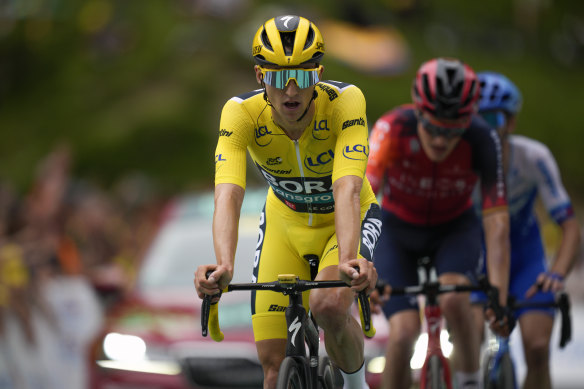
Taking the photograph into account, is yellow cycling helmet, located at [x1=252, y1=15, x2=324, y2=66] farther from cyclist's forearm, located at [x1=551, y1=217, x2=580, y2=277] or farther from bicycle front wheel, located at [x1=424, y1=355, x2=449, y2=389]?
cyclist's forearm, located at [x1=551, y1=217, x2=580, y2=277]

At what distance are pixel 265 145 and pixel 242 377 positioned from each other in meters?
2.53

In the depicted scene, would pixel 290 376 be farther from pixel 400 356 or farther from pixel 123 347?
pixel 123 347

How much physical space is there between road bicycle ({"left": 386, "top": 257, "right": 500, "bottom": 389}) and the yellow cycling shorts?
58cm

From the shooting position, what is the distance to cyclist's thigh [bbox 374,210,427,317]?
643 cm

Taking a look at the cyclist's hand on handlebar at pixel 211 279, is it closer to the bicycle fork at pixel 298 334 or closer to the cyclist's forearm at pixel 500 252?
the bicycle fork at pixel 298 334

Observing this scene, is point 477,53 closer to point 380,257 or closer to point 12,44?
point 12,44

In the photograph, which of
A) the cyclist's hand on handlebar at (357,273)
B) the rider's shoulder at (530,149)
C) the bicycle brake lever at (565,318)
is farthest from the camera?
the rider's shoulder at (530,149)

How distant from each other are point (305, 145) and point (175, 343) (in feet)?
8.81

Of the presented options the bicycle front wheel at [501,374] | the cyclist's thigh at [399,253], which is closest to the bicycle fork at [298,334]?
the cyclist's thigh at [399,253]

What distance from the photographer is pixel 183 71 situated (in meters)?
41.7

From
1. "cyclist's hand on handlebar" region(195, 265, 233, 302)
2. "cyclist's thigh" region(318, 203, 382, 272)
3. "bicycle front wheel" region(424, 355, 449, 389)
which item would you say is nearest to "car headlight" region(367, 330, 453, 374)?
"bicycle front wheel" region(424, 355, 449, 389)

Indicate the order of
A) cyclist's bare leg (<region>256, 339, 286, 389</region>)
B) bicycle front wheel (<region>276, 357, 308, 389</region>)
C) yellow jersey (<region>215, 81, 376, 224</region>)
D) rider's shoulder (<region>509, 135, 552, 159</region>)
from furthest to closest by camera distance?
1. rider's shoulder (<region>509, 135, 552, 159</region>)
2. cyclist's bare leg (<region>256, 339, 286, 389</region>)
3. yellow jersey (<region>215, 81, 376, 224</region>)
4. bicycle front wheel (<region>276, 357, 308, 389</region>)

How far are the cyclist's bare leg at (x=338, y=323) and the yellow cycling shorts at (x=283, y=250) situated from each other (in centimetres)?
27

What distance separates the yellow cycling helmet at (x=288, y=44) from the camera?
15.3ft
